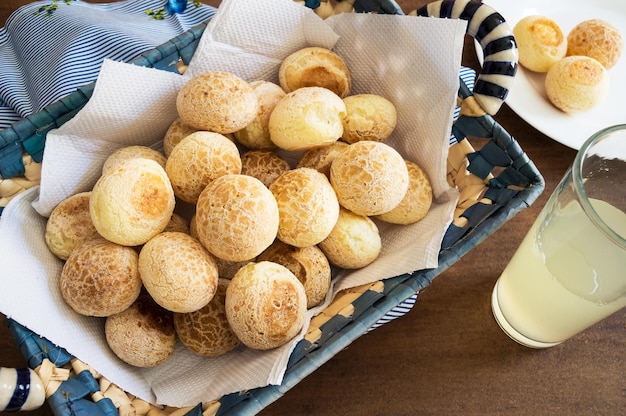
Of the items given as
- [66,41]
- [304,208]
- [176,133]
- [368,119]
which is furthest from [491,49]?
[66,41]

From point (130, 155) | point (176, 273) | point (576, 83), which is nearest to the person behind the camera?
point (176, 273)

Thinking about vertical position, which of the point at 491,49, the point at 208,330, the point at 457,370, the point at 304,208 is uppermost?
the point at 491,49

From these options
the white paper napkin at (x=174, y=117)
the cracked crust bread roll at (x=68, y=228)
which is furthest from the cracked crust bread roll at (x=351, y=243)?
the cracked crust bread roll at (x=68, y=228)

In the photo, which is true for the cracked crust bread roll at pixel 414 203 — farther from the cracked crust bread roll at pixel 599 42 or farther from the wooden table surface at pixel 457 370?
the cracked crust bread roll at pixel 599 42

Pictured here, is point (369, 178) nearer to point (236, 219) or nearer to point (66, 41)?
point (236, 219)

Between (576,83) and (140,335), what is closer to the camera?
(140,335)

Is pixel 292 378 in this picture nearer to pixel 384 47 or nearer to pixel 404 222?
pixel 404 222
